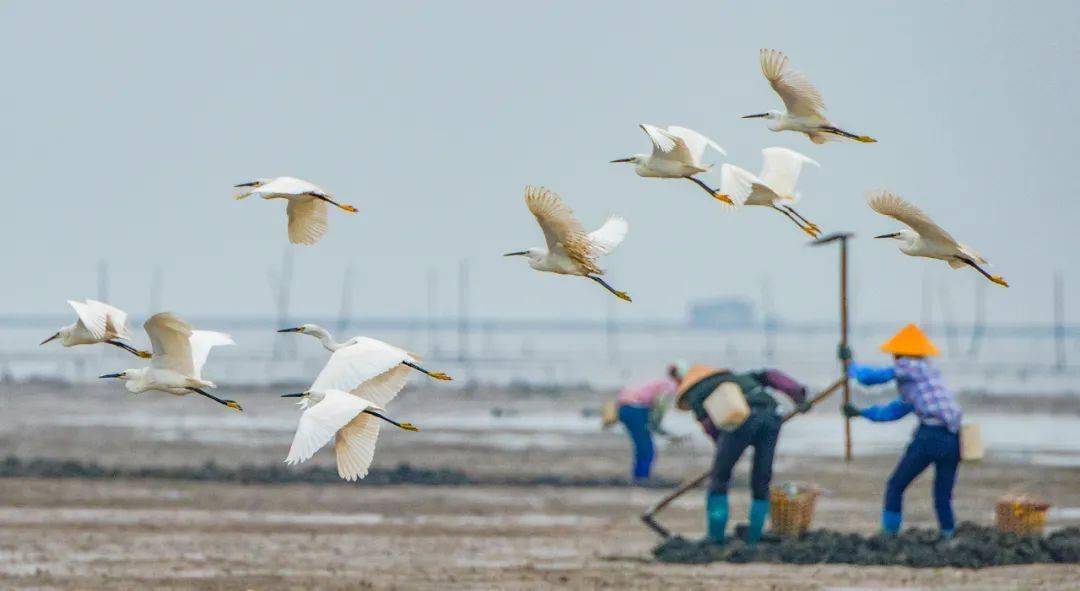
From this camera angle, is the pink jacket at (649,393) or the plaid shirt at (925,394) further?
the pink jacket at (649,393)

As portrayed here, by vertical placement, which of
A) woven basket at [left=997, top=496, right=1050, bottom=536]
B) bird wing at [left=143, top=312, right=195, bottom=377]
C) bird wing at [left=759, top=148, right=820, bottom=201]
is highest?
bird wing at [left=759, top=148, right=820, bottom=201]

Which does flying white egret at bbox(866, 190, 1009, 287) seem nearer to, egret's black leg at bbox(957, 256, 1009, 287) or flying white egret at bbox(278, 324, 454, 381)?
egret's black leg at bbox(957, 256, 1009, 287)

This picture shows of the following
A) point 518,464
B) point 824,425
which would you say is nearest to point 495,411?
point 824,425

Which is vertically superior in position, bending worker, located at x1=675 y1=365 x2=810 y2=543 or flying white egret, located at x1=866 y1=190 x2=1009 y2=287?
flying white egret, located at x1=866 y1=190 x2=1009 y2=287

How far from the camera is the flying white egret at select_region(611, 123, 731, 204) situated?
36.4 feet

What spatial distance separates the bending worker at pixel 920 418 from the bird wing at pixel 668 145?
6614 millimetres

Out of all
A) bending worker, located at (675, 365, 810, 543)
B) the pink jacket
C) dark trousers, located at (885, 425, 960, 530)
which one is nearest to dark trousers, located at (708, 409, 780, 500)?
bending worker, located at (675, 365, 810, 543)

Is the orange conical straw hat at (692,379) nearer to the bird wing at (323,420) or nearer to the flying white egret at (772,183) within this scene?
the flying white egret at (772,183)

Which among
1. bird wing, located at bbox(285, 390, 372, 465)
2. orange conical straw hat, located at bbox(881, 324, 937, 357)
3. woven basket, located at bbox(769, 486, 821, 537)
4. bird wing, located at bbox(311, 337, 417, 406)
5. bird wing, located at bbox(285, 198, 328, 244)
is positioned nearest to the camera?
bird wing, located at bbox(285, 390, 372, 465)

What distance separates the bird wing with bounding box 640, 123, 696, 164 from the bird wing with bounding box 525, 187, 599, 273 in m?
0.67

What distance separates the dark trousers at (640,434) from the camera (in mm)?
24484

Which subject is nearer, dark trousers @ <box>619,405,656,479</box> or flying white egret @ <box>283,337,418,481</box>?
flying white egret @ <box>283,337,418,481</box>

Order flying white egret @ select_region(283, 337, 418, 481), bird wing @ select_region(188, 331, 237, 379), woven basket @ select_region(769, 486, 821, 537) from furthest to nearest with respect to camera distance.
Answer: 1. woven basket @ select_region(769, 486, 821, 537)
2. bird wing @ select_region(188, 331, 237, 379)
3. flying white egret @ select_region(283, 337, 418, 481)

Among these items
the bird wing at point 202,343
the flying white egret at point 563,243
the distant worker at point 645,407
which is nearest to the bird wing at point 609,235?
the flying white egret at point 563,243
